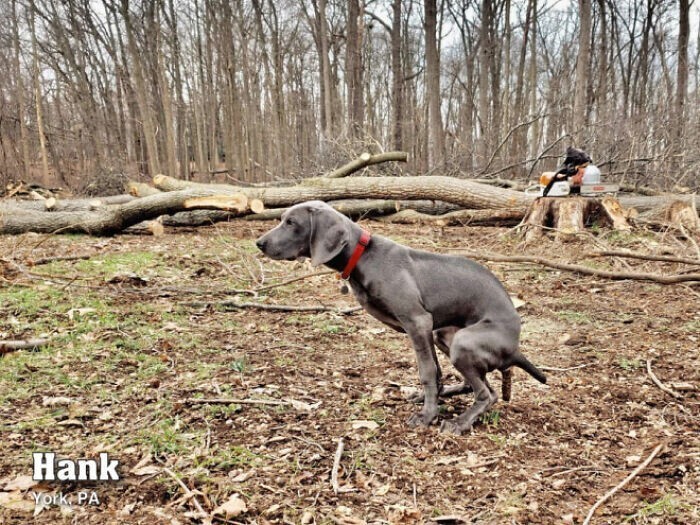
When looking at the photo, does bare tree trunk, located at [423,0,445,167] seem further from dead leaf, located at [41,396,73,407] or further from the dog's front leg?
dead leaf, located at [41,396,73,407]

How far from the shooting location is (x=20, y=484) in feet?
8.37

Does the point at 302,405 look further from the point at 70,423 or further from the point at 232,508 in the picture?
the point at 70,423

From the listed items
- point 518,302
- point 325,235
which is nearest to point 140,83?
point 518,302

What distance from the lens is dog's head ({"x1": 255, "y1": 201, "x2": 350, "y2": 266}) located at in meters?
3.18

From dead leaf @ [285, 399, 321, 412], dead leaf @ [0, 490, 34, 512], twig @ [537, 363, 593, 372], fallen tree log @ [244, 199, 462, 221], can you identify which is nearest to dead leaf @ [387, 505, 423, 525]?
dead leaf @ [285, 399, 321, 412]

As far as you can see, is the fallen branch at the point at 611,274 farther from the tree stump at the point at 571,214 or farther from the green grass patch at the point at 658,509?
the tree stump at the point at 571,214

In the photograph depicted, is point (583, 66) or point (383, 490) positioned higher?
point (583, 66)

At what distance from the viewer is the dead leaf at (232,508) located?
2.40 metres

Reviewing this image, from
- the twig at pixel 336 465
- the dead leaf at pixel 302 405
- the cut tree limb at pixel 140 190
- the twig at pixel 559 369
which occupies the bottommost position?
the twig at pixel 559 369

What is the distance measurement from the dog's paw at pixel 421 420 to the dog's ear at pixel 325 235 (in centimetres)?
117

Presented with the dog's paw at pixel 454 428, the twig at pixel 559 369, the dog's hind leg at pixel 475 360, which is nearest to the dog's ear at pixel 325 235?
the dog's hind leg at pixel 475 360

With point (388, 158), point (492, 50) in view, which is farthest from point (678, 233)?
point (492, 50)

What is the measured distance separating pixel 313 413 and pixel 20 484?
5.43 feet

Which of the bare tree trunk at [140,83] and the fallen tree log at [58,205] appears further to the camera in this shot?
the bare tree trunk at [140,83]
